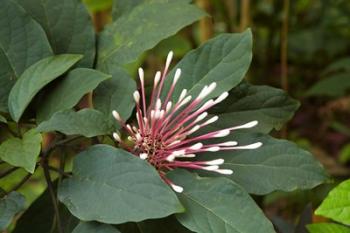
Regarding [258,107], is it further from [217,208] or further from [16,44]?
[16,44]

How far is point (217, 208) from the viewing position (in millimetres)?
601

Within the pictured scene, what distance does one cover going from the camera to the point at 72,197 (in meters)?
0.60

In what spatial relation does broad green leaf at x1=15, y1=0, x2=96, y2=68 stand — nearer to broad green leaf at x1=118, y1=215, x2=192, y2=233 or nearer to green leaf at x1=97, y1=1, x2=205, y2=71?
green leaf at x1=97, y1=1, x2=205, y2=71

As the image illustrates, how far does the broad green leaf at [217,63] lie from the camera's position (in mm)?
698

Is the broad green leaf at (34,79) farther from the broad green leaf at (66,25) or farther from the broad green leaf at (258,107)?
the broad green leaf at (258,107)

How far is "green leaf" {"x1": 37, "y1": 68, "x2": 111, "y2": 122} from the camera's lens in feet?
2.12

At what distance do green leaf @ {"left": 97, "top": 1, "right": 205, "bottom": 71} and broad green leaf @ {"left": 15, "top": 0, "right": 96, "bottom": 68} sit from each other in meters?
0.02

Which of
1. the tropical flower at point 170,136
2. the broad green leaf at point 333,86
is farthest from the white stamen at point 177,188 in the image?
the broad green leaf at point 333,86

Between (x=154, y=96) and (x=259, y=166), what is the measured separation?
0.15 metres

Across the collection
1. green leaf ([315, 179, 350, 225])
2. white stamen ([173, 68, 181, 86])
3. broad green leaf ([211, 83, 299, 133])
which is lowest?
green leaf ([315, 179, 350, 225])

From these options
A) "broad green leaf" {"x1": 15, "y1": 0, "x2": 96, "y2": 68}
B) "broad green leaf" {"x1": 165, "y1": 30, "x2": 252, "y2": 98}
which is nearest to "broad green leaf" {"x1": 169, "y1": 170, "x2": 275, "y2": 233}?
"broad green leaf" {"x1": 165, "y1": 30, "x2": 252, "y2": 98}

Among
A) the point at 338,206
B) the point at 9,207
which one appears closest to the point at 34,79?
the point at 9,207

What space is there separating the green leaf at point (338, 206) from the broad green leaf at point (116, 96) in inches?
9.6

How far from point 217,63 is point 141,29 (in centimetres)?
11
